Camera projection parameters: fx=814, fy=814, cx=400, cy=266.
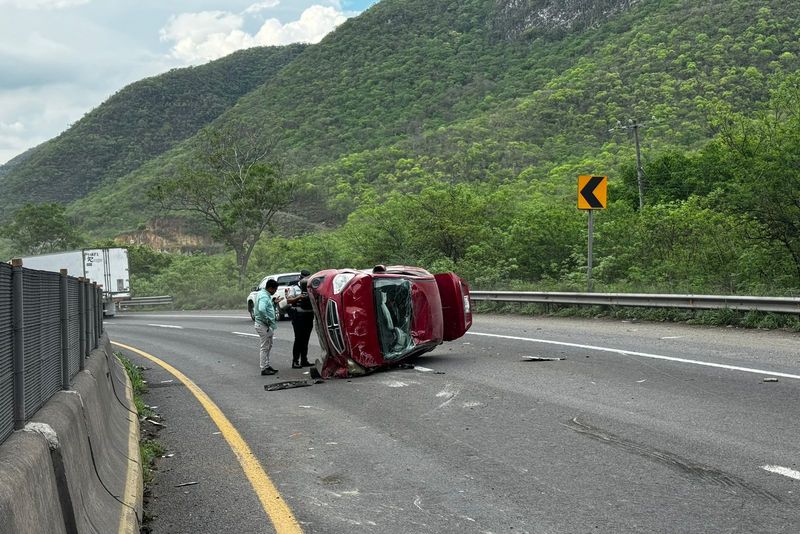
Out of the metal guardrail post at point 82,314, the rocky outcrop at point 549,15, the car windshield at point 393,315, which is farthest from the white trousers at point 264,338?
the rocky outcrop at point 549,15

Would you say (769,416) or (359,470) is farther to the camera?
(769,416)

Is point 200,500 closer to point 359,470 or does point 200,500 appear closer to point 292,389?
point 359,470

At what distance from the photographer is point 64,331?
6262 millimetres

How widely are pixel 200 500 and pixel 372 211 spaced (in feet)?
115

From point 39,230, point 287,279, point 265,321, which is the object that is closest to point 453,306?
point 265,321

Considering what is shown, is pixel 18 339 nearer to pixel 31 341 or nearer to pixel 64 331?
pixel 31 341

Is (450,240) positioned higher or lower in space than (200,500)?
higher

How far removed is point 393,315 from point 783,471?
730cm

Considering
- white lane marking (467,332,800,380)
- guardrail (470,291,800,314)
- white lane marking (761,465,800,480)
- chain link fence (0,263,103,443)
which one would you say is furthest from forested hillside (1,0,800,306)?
chain link fence (0,263,103,443)

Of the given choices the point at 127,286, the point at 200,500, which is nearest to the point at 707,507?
the point at 200,500

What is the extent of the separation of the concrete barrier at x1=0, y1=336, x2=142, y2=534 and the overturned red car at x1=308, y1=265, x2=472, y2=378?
199 inches

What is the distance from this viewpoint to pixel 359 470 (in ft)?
21.8

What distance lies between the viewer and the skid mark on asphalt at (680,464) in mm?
5496

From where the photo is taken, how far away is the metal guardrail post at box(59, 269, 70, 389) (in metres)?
5.84
